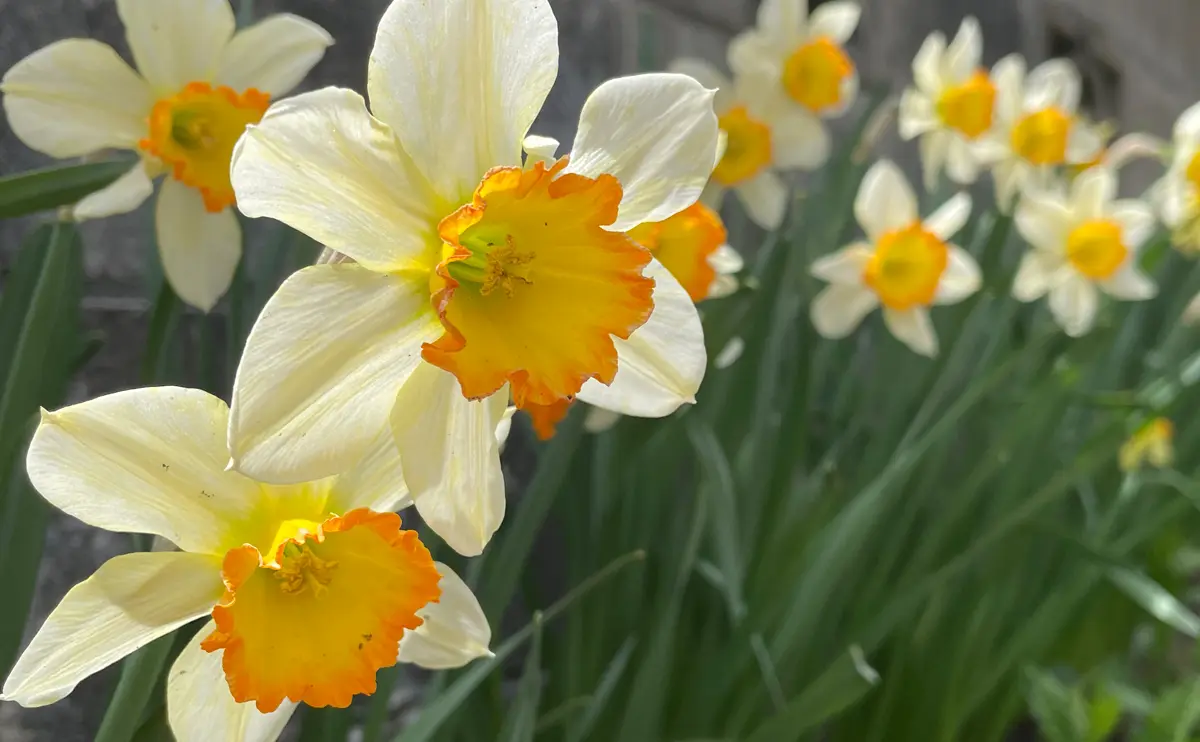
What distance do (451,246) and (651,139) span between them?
0.37 ft

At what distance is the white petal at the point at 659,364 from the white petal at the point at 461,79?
0.10 meters

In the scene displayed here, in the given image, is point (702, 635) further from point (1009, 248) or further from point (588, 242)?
point (1009, 248)

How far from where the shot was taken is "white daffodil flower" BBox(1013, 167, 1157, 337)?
1.22m

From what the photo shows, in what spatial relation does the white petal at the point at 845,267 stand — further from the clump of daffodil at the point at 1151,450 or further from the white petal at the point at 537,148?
the white petal at the point at 537,148

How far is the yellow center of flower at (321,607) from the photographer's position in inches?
14.3

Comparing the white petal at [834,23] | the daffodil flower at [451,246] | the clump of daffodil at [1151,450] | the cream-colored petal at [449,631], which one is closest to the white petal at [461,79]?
the daffodil flower at [451,246]

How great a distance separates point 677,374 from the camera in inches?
16.3

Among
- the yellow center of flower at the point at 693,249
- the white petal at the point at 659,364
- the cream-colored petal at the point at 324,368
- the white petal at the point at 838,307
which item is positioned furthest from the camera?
the white petal at the point at 838,307

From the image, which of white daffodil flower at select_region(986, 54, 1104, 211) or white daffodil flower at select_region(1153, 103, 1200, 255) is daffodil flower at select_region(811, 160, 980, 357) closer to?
white daffodil flower at select_region(986, 54, 1104, 211)

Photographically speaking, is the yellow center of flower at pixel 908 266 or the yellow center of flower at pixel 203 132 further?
the yellow center of flower at pixel 908 266

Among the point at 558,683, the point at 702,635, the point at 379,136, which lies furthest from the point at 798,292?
the point at 379,136

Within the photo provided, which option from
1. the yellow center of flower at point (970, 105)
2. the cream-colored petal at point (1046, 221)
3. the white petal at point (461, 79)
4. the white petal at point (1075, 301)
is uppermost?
the white petal at point (461, 79)

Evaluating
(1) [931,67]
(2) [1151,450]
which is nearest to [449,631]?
(1) [931,67]

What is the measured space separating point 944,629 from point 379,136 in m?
1.13
